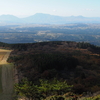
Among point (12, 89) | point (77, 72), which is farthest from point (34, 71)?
point (77, 72)

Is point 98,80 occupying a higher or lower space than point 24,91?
lower

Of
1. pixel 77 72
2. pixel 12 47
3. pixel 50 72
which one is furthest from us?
pixel 12 47

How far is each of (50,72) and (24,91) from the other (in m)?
10.4

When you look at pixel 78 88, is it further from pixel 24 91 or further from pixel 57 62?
pixel 57 62

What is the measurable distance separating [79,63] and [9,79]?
17.3 meters

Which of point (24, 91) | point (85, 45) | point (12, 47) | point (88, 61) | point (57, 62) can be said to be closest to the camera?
point (24, 91)

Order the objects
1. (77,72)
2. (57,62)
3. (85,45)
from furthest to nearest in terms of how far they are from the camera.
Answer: (85,45) → (57,62) → (77,72)

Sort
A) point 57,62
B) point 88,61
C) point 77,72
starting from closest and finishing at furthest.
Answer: point 77,72, point 57,62, point 88,61

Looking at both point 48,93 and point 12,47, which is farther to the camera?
point 12,47

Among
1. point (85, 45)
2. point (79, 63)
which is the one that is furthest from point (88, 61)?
point (85, 45)

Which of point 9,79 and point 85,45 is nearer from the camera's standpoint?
point 9,79

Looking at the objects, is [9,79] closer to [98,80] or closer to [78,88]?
[78,88]

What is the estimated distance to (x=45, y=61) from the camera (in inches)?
1129

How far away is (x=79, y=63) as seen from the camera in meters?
34.0
